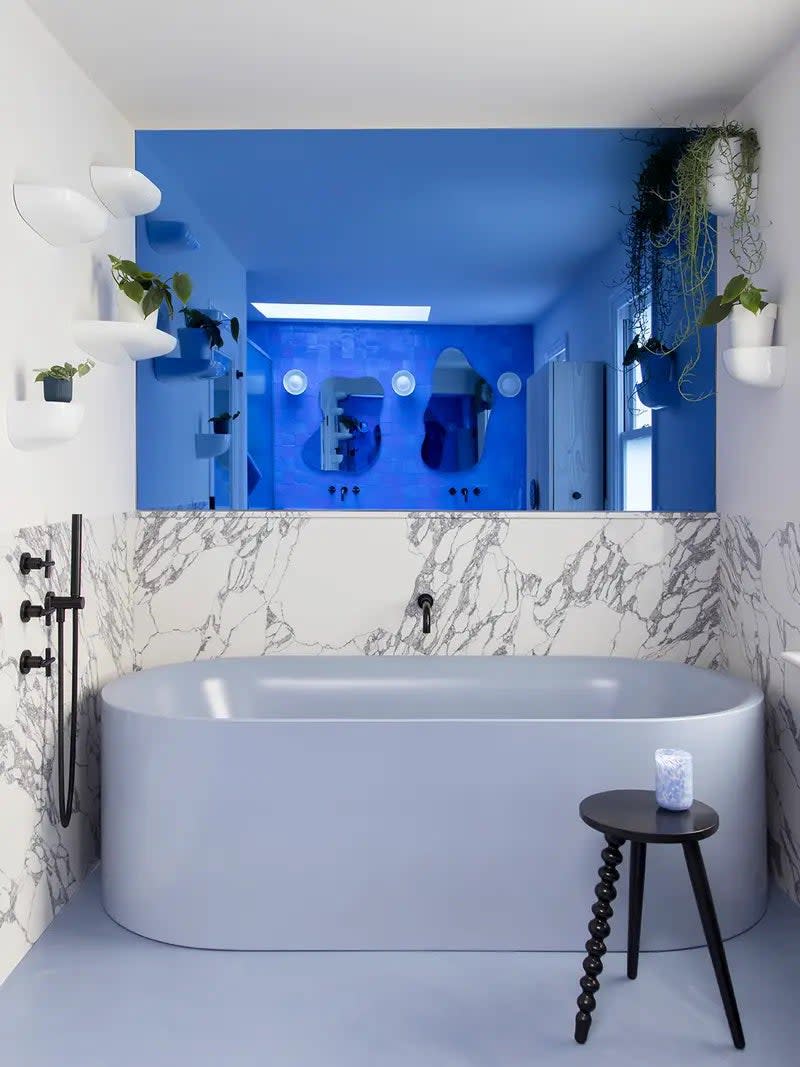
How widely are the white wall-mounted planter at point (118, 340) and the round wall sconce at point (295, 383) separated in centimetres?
59

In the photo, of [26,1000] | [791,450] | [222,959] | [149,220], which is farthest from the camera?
[149,220]

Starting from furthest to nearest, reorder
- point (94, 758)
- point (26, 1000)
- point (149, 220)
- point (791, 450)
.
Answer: point (149, 220)
point (94, 758)
point (791, 450)
point (26, 1000)

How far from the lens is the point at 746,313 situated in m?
3.22

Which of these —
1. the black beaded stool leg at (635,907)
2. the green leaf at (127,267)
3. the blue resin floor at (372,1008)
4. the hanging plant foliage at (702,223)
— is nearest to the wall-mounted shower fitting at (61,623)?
the blue resin floor at (372,1008)

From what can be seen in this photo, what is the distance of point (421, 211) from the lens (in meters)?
3.86

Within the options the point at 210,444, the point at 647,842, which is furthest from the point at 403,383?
the point at 647,842

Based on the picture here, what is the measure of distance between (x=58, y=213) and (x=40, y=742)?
1.44 metres

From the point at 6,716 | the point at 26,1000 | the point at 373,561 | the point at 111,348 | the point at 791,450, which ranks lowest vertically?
the point at 26,1000

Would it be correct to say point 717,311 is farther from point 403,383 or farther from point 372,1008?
point 372,1008

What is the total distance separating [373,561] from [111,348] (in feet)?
3.98

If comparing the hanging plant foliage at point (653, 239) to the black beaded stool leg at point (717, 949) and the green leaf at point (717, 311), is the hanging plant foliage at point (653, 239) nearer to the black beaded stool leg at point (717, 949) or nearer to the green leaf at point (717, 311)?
the green leaf at point (717, 311)

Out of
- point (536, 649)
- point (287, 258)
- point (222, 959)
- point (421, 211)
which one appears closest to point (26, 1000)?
point (222, 959)

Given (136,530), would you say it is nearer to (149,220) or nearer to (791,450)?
(149,220)

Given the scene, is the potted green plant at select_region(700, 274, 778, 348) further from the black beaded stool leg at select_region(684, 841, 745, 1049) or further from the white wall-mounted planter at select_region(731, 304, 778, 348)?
the black beaded stool leg at select_region(684, 841, 745, 1049)
